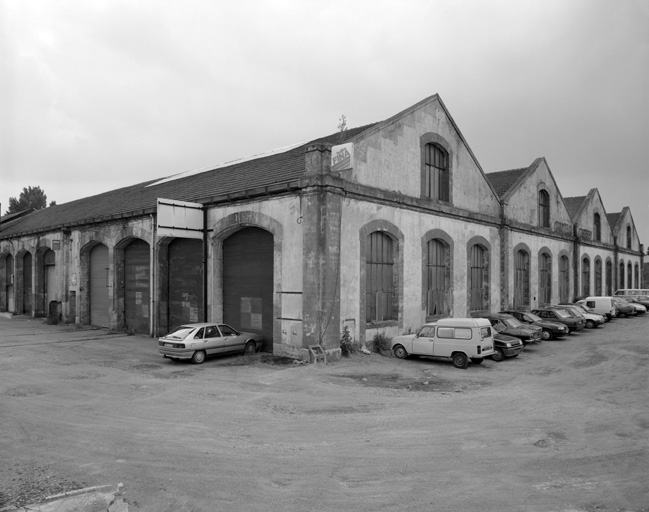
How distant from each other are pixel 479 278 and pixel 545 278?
31.8 feet

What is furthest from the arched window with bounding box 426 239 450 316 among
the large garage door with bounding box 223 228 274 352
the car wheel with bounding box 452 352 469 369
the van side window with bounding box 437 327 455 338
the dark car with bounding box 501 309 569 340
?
the large garage door with bounding box 223 228 274 352

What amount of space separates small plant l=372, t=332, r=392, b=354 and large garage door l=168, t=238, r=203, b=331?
7.42 m

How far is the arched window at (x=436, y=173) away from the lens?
21.9 metres

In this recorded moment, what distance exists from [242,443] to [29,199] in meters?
88.9

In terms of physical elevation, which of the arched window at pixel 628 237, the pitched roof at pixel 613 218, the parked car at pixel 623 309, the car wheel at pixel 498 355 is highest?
the pitched roof at pixel 613 218

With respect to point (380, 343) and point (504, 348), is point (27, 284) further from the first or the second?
point (504, 348)

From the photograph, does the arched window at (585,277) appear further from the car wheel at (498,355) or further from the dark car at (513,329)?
the car wheel at (498,355)

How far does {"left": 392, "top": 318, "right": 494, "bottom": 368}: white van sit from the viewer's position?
51.8ft

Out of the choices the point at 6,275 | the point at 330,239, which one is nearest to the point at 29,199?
the point at 6,275

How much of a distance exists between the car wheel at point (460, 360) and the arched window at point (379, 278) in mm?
3668

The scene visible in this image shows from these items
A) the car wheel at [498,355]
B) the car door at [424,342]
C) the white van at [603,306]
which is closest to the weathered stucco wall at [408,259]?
the car door at [424,342]

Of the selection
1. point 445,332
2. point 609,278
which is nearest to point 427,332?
point 445,332

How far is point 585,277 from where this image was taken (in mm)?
38688

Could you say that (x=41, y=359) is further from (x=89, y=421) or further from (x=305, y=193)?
(x=305, y=193)
